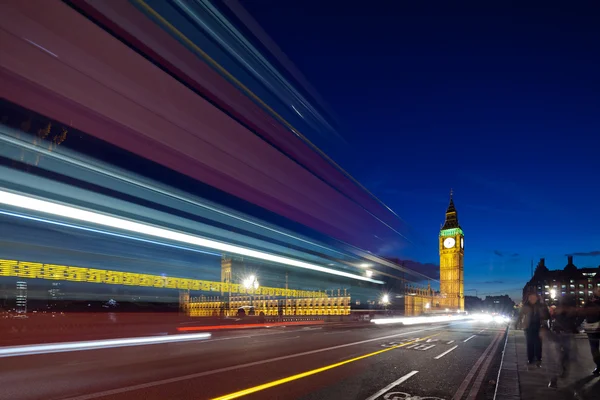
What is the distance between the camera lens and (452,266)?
472ft

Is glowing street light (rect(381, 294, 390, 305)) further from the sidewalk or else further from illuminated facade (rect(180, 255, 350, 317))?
the sidewalk

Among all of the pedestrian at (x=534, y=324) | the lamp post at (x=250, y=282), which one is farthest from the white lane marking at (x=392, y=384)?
the lamp post at (x=250, y=282)

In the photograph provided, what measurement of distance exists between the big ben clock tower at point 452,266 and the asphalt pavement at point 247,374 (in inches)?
5228

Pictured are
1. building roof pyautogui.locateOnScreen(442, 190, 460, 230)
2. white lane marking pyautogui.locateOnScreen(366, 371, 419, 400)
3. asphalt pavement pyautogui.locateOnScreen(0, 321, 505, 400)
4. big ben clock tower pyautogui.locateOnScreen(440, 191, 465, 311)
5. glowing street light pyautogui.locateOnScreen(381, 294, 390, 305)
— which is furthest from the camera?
building roof pyautogui.locateOnScreen(442, 190, 460, 230)

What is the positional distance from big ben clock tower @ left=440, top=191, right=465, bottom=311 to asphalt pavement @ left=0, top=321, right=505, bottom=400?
133 metres

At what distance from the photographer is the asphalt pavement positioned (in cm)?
682

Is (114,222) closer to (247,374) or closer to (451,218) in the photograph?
(247,374)

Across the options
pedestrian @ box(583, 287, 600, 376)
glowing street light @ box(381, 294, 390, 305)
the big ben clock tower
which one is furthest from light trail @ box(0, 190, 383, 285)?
the big ben clock tower

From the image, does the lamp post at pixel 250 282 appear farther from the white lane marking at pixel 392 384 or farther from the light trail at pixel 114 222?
the white lane marking at pixel 392 384

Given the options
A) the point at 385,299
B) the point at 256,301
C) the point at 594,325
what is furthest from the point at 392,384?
the point at 256,301

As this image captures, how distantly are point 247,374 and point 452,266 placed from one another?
147502mm

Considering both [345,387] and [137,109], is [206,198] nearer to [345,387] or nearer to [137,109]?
[137,109]

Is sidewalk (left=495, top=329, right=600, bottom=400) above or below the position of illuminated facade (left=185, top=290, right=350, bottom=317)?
above

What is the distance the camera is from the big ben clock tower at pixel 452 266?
139875 mm
